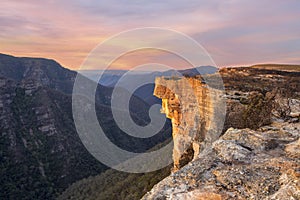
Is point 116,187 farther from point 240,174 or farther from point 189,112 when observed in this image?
point 240,174

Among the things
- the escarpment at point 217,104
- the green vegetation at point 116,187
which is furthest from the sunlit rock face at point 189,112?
the green vegetation at point 116,187

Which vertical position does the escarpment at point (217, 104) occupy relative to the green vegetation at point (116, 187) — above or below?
above

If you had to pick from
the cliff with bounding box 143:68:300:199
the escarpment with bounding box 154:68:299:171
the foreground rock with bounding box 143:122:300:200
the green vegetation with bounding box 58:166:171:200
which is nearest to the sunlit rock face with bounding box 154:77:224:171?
the escarpment with bounding box 154:68:299:171

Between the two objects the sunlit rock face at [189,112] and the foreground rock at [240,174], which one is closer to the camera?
the foreground rock at [240,174]

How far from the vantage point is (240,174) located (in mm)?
5086

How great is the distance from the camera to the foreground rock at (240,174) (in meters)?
4.54

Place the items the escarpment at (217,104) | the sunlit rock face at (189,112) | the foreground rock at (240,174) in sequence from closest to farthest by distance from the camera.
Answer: the foreground rock at (240,174) < the escarpment at (217,104) < the sunlit rock face at (189,112)

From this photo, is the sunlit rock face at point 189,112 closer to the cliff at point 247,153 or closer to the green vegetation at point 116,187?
the cliff at point 247,153

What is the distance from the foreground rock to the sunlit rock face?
24.7ft

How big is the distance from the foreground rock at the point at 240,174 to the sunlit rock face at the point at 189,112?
752cm

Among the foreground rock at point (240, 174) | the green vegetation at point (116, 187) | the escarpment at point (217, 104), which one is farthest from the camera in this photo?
the green vegetation at point (116, 187)

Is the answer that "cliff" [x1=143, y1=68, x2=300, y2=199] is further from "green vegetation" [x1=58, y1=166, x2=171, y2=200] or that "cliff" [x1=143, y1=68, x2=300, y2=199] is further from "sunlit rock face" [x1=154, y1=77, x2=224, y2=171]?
"green vegetation" [x1=58, y1=166, x2=171, y2=200]

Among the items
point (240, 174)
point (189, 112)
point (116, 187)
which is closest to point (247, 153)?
point (240, 174)

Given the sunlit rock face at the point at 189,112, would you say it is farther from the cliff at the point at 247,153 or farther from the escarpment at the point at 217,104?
the cliff at the point at 247,153
